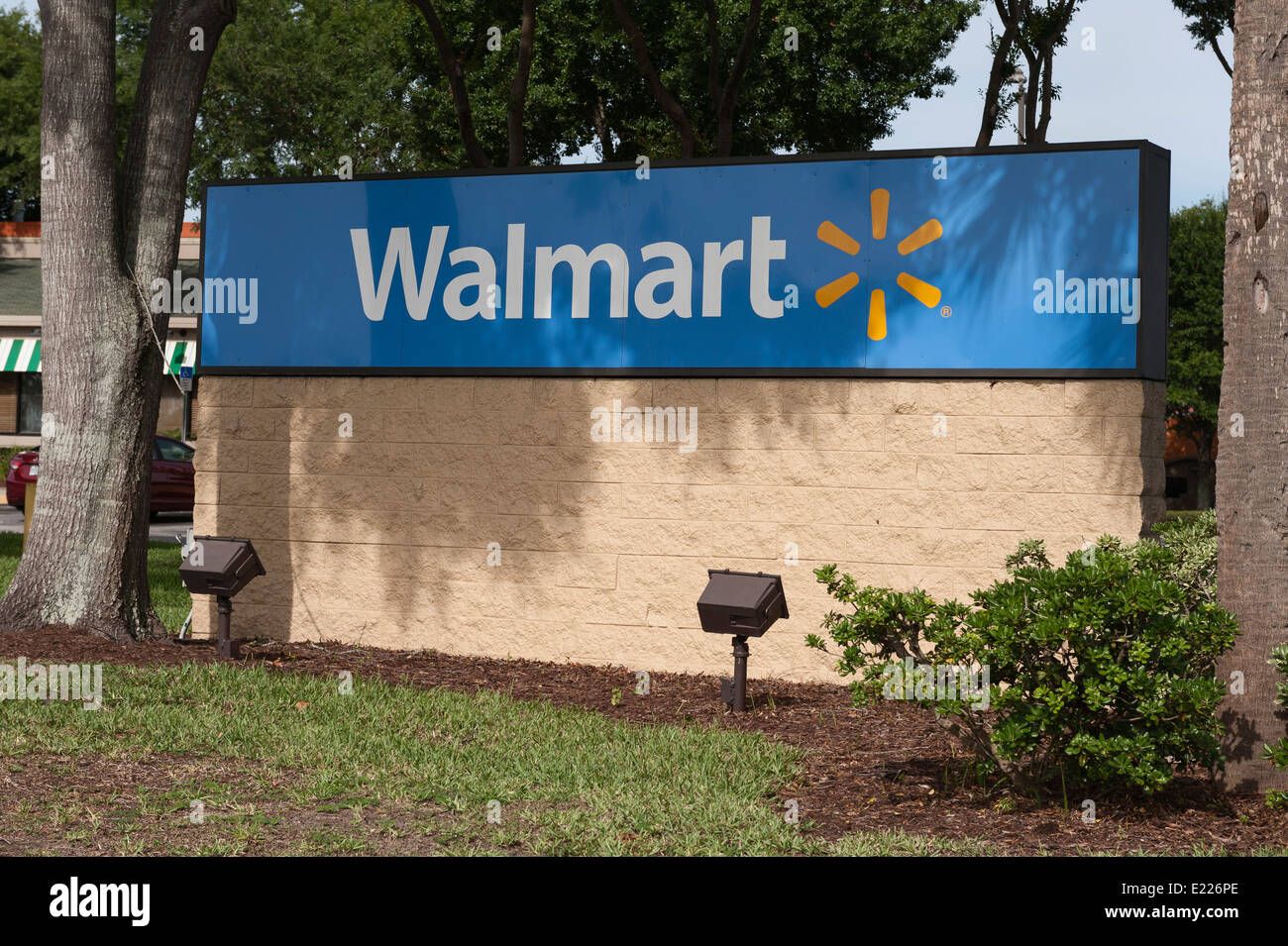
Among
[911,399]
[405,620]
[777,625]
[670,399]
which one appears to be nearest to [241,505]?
[405,620]

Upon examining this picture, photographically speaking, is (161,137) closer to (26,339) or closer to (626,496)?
(626,496)

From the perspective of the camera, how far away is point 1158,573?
6.35 m

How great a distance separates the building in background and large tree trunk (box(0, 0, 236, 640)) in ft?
68.7

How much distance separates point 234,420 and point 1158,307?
678 centimetres

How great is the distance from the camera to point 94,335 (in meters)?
9.52

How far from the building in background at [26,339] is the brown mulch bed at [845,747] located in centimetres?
2212

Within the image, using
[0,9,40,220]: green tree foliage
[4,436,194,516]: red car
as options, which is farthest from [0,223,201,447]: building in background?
[4,436,194,516]: red car

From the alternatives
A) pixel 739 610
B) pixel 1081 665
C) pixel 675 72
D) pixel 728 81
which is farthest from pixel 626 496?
pixel 675 72

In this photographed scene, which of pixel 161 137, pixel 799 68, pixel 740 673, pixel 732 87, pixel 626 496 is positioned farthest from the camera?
pixel 799 68

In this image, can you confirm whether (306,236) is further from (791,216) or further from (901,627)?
(901,627)

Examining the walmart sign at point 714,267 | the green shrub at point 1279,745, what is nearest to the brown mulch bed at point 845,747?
the green shrub at point 1279,745

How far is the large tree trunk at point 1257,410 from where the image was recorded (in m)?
6.01

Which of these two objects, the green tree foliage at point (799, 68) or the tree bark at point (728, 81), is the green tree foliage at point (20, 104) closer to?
the green tree foliage at point (799, 68)

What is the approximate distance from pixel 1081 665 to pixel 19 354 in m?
31.8
